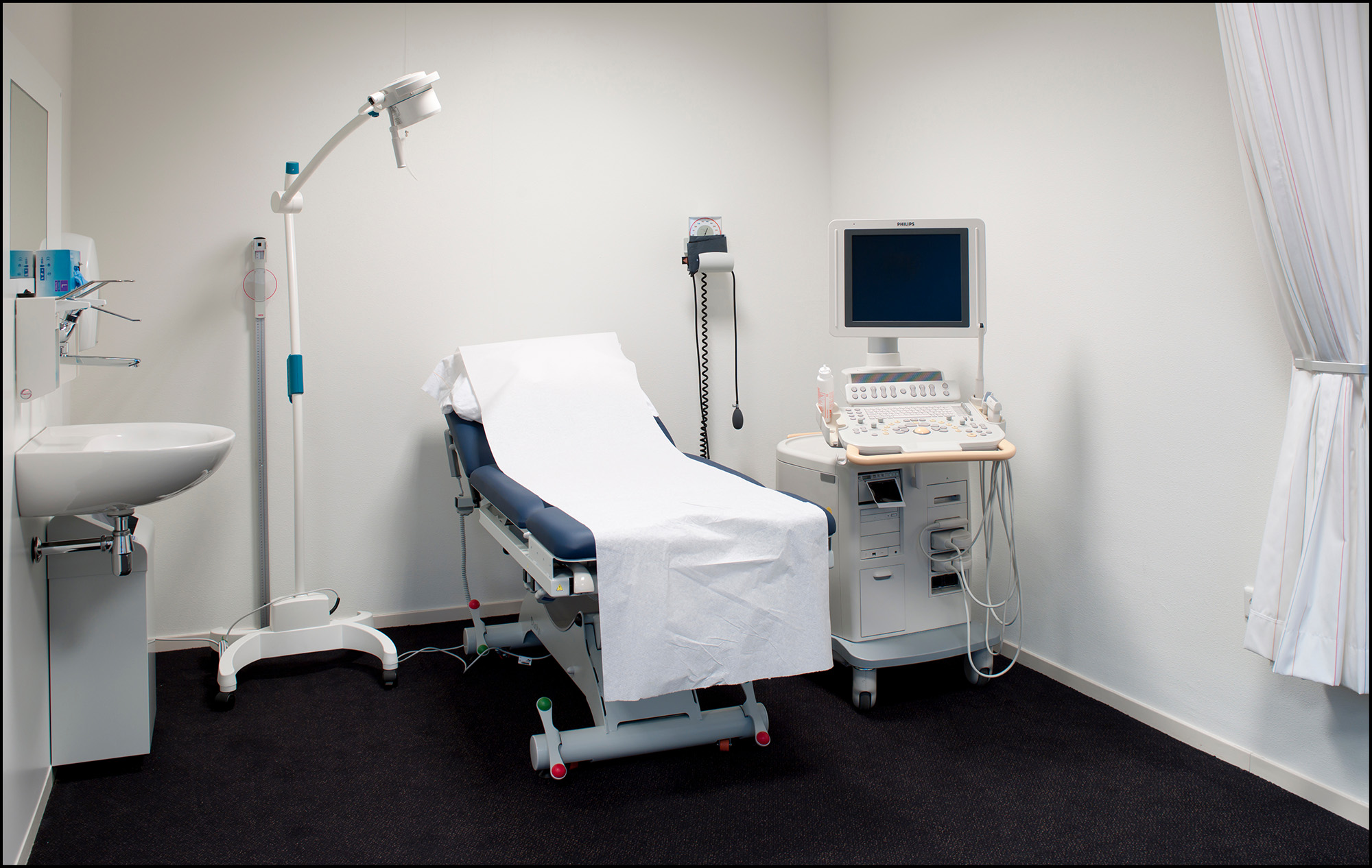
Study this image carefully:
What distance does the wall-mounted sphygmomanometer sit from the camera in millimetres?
3086

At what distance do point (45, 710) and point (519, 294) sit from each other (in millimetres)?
1741

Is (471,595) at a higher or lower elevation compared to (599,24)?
lower

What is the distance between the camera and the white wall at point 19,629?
159 centimetres

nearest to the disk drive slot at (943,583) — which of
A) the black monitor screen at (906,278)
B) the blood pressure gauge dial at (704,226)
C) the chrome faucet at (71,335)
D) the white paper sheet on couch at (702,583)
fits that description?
the white paper sheet on couch at (702,583)

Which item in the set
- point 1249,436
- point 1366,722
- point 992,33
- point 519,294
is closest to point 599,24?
point 519,294

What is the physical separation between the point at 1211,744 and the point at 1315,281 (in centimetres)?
109

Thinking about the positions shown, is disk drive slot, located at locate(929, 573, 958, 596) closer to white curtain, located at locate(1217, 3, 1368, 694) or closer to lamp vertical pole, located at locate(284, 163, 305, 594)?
white curtain, located at locate(1217, 3, 1368, 694)

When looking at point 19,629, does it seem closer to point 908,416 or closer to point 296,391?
point 296,391

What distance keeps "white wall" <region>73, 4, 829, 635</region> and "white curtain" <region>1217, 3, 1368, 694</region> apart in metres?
1.63

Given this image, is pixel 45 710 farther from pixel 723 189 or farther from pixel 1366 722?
pixel 1366 722

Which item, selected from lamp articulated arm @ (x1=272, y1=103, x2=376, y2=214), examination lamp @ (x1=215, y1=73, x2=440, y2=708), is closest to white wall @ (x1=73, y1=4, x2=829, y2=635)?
examination lamp @ (x1=215, y1=73, x2=440, y2=708)

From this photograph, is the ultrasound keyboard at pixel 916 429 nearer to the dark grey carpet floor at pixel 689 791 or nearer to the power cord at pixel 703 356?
the dark grey carpet floor at pixel 689 791

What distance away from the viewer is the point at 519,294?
2973 mm

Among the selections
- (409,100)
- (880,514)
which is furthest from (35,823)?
(880,514)
